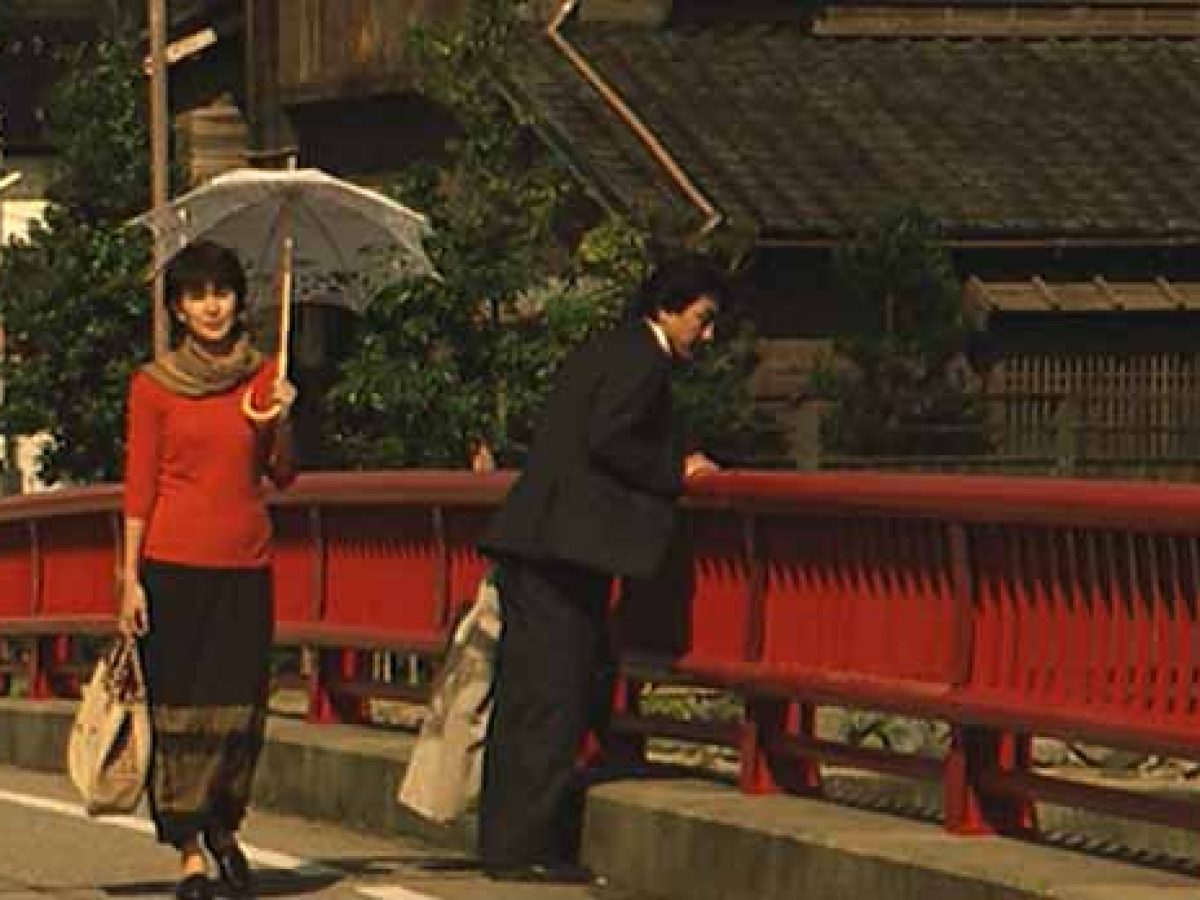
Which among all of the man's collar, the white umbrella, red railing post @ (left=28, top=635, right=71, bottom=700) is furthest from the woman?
red railing post @ (left=28, top=635, right=71, bottom=700)

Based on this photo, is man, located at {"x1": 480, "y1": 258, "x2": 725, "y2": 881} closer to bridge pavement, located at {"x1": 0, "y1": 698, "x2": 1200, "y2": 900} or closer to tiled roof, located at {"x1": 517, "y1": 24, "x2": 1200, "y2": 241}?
bridge pavement, located at {"x1": 0, "y1": 698, "x2": 1200, "y2": 900}

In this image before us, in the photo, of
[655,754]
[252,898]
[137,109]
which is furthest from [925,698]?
[137,109]

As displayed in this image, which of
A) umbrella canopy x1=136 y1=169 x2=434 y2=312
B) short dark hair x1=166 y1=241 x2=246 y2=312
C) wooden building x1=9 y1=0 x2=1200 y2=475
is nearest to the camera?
short dark hair x1=166 y1=241 x2=246 y2=312

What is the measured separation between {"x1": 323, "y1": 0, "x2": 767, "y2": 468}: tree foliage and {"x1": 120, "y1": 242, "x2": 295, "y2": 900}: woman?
15.8 meters

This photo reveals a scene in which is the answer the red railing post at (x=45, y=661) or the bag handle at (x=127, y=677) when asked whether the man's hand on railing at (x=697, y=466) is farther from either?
the red railing post at (x=45, y=661)

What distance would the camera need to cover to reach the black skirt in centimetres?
1355

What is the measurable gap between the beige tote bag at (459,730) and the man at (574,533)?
8 cm

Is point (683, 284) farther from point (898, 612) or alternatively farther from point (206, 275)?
point (206, 275)

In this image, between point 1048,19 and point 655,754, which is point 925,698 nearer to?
point 655,754

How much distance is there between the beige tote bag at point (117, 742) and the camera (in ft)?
45.1

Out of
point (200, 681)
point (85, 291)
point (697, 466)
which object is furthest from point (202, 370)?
point (85, 291)

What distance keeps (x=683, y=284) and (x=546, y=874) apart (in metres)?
1.85

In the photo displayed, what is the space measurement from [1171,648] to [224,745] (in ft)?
10.3

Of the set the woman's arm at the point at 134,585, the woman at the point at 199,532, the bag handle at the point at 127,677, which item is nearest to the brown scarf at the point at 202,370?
the woman at the point at 199,532
